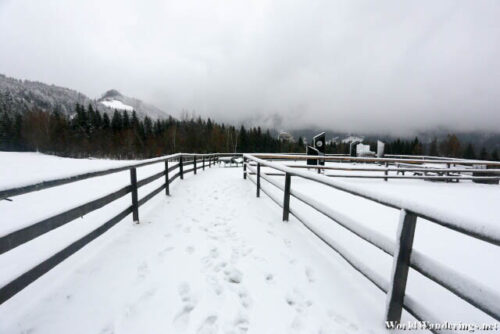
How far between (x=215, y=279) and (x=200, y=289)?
22 centimetres

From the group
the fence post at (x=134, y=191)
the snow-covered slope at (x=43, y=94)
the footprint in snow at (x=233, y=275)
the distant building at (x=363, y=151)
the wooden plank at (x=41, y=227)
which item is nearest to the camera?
the wooden plank at (x=41, y=227)

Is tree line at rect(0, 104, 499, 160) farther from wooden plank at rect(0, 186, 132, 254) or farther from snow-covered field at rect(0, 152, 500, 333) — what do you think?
wooden plank at rect(0, 186, 132, 254)

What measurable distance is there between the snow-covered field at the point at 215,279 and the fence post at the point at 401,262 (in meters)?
0.29

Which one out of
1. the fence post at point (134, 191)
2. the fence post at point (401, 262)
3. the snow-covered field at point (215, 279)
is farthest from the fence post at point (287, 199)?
the fence post at point (134, 191)

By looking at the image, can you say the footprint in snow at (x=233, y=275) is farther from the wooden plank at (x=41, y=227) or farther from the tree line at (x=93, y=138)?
the tree line at (x=93, y=138)

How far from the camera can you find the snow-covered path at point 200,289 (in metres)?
1.92

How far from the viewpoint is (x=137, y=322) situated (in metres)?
1.93

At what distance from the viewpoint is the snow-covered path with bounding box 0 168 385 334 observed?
1921 millimetres

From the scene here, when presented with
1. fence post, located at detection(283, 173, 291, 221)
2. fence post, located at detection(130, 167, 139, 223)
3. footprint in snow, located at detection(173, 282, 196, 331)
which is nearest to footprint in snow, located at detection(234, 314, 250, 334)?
footprint in snow, located at detection(173, 282, 196, 331)

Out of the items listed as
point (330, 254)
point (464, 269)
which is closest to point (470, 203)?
point (464, 269)

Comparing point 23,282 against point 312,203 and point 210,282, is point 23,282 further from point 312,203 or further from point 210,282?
point 312,203

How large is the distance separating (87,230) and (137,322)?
158 centimetres

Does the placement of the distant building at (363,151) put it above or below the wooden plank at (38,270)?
above

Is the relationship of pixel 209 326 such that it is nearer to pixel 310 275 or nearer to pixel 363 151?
pixel 310 275
